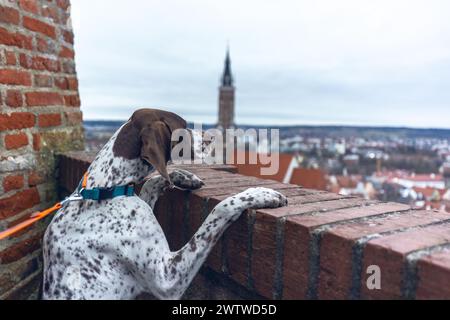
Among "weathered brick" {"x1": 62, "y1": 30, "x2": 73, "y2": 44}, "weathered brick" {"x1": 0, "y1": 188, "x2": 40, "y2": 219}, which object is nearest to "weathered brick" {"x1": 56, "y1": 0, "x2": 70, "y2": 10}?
"weathered brick" {"x1": 62, "y1": 30, "x2": 73, "y2": 44}

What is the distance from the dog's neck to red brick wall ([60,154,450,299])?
24cm

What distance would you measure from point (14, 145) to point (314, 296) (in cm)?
207

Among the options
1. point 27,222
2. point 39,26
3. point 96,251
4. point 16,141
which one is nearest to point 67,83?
point 39,26

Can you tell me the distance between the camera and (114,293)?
1749 mm

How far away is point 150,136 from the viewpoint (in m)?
1.84

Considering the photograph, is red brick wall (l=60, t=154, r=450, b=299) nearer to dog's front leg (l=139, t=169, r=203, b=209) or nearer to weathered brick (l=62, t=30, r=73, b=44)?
dog's front leg (l=139, t=169, r=203, b=209)

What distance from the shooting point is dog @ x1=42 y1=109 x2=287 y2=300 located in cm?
171

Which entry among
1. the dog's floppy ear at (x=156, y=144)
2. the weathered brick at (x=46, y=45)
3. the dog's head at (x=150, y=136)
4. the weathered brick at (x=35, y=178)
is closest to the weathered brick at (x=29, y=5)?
the weathered brick at (x=46, y=45)

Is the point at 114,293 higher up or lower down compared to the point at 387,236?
lower down

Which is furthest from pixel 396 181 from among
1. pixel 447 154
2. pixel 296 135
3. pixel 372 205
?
pixel 372 205

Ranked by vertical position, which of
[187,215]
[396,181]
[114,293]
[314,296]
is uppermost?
[187,215]

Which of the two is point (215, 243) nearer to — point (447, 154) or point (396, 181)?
point (396, 181)

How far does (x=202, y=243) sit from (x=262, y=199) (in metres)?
0.32

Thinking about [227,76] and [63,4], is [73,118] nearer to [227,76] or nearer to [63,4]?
[63,4]
